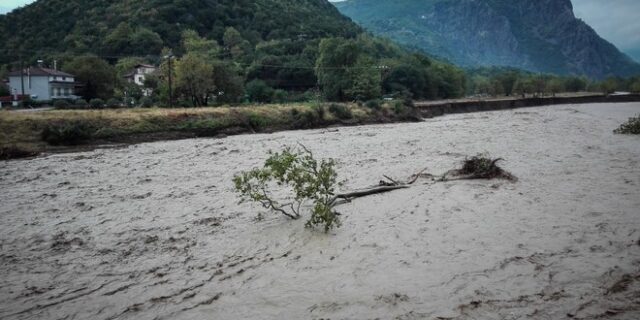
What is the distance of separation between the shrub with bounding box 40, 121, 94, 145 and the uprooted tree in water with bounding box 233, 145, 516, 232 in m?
23.8

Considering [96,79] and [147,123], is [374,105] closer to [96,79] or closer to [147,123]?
[147,123]

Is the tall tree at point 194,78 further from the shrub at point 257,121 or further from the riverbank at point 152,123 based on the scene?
the shrub at point 257,121

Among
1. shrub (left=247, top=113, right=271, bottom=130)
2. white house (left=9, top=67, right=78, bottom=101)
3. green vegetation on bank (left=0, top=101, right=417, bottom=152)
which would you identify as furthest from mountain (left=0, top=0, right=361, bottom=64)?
shrub (left=247, top=113, right=271, bottom=130)

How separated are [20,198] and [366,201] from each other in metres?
13.1

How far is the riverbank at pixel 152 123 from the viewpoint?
1244 inches

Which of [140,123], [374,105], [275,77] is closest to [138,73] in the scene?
[275,77]

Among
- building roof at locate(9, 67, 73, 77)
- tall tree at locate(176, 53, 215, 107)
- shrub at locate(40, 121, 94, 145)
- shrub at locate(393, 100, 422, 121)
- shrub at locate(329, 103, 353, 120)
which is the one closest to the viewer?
shrub at locate(40, 121, 94, 145)

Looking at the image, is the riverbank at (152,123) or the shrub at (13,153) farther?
the riverbank at (152,123)

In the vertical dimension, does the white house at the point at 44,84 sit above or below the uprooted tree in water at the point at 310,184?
above

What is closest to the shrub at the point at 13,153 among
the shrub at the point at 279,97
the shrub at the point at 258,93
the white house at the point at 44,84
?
the shrub at the point at 258,93

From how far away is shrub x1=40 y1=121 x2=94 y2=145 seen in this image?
31781 millimetres

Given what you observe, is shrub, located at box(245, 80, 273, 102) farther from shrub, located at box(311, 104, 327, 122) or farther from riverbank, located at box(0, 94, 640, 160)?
shrub, located at box(311, 104, 327, 122)

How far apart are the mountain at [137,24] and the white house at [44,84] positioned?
3564 cm

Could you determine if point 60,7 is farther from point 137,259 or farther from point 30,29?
point 137,259
